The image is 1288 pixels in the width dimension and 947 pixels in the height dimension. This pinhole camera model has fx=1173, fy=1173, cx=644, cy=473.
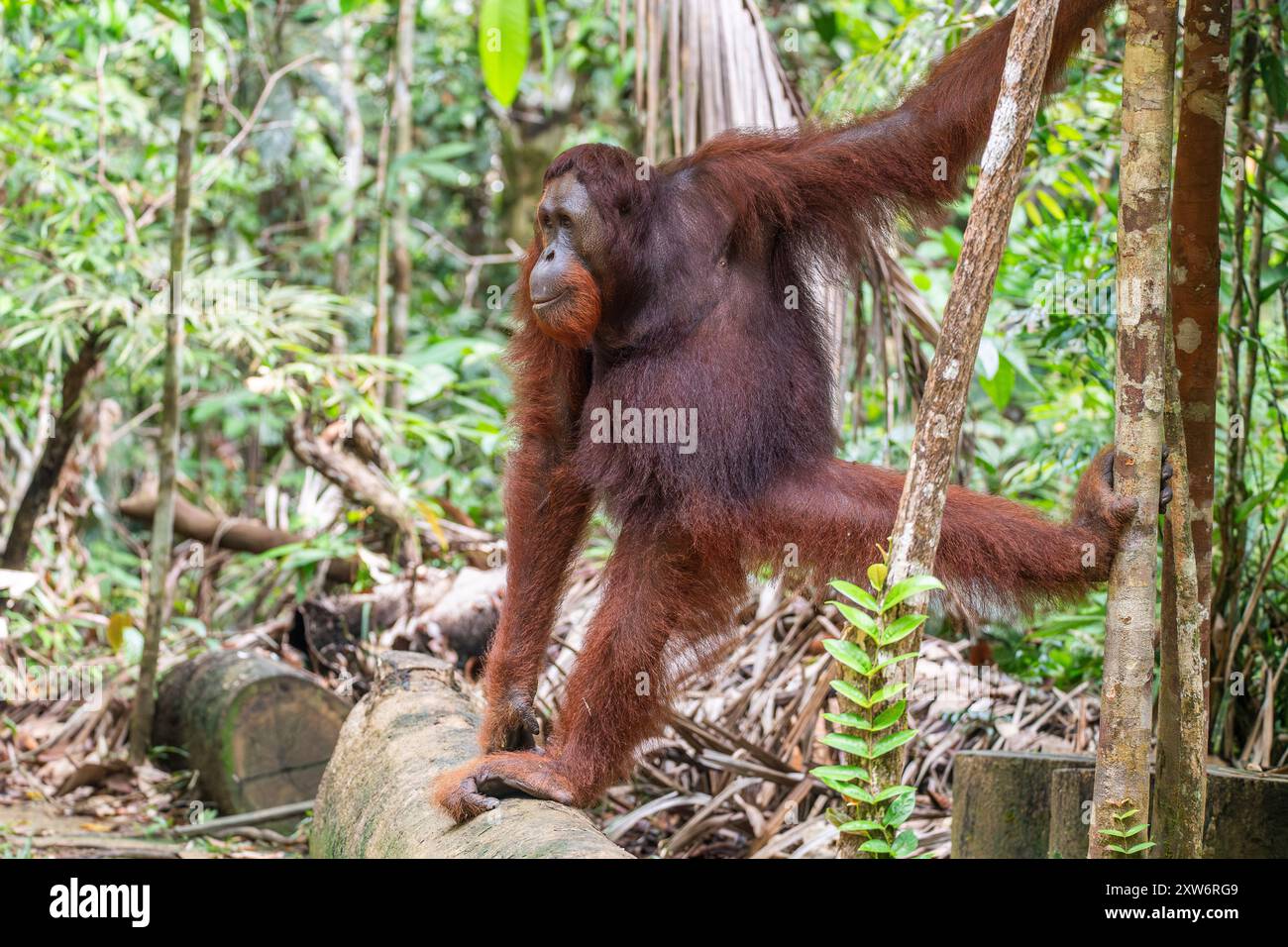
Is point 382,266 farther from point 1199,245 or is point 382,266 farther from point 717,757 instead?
point 1199,245

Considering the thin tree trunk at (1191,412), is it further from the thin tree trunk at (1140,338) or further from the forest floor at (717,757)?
the forest floor at (717,757)

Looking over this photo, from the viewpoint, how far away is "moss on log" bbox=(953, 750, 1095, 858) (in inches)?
144

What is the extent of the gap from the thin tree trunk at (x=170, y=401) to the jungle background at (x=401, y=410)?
0.62 feet

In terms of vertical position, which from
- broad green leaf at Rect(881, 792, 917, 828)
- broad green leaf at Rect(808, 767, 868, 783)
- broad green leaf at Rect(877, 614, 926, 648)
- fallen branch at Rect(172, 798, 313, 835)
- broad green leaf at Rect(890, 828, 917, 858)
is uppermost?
broad green leaf at Rect(877, 614, 926, 648)

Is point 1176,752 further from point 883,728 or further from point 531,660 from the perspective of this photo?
point 531,660

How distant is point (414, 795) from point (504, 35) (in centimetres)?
256

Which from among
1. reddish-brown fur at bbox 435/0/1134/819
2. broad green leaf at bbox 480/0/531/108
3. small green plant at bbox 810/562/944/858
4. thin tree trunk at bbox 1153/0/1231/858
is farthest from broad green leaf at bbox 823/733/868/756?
broad green leaf at bbox 480/0/531/108

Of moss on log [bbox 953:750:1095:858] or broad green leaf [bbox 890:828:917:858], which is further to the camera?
moss on log [bbox 953:750:1095:858]

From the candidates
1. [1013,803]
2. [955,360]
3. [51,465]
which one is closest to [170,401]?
[51,465]

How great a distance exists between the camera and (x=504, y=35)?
4.09 feet

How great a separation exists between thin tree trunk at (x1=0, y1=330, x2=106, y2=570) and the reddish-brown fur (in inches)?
137

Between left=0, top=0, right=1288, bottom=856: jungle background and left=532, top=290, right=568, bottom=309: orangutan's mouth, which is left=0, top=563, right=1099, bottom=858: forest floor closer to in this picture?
left=0, top=0, right=1288, bottom=856: jungle background

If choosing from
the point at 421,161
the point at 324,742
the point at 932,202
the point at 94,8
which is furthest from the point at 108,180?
the point at 932,202

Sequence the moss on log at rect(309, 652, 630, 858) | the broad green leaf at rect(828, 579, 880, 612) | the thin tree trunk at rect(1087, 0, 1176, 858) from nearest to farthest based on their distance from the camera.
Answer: the broad green leaf at rect(828, 579, 880, 612)
the thin tree trunk at rect(1087, 0, 1176, 858)
the moss on log at rect(309, 652, 630, 858)
